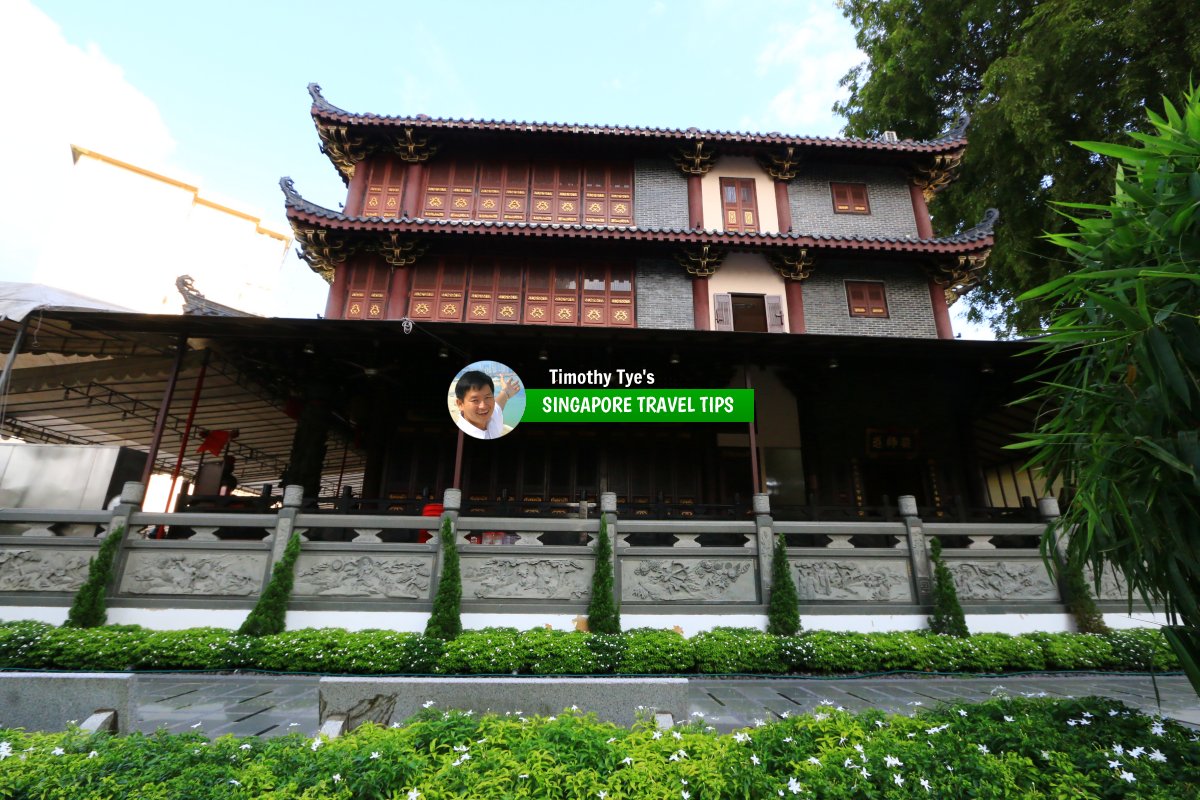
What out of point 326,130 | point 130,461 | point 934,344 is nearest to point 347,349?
point 130,461

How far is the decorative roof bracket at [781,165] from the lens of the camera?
1538 cm

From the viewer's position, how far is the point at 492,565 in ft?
30.2

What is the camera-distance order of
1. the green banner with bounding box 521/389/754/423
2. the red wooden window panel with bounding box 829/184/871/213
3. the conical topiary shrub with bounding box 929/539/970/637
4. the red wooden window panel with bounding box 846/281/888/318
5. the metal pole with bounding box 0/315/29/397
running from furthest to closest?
1. the red wooden window panel with bounding box 829/184/871/213
2. the red wooden window panel with bounding box 846/281/888/318
3. the green banner with bounding box 521/389/754/423
4. the metal pole with bounding box 0/315/29/397
5. the conical topiary shrub with bounding box 929/539/970/637

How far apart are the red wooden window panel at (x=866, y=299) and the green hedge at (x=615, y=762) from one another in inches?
472

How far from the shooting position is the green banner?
12.1 m

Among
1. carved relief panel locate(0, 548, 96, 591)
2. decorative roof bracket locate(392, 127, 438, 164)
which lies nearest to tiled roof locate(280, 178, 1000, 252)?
decorative roof bracket locate(392, 127, 438, 164)

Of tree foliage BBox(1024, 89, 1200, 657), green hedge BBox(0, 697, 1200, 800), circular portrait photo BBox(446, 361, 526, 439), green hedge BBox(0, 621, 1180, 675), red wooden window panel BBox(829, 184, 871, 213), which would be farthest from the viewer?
red wooden window panel BBox(829, 184, 871, 213)

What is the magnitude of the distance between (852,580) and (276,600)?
902 cm

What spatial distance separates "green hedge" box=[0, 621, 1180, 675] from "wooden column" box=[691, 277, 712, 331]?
24.6 ft

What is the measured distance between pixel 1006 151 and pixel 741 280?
32.3ft

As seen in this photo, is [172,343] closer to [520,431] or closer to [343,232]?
[343,232]

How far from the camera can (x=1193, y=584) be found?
3398 mm

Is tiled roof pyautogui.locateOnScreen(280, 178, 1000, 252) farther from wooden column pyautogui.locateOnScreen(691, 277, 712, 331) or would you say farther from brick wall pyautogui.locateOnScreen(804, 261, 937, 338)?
wooden column pyautogui.locateOnScreen(691, 277, 712, 331)

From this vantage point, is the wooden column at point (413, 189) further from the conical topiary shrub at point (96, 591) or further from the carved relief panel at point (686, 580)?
the carved relief panel at point (686, 580)
